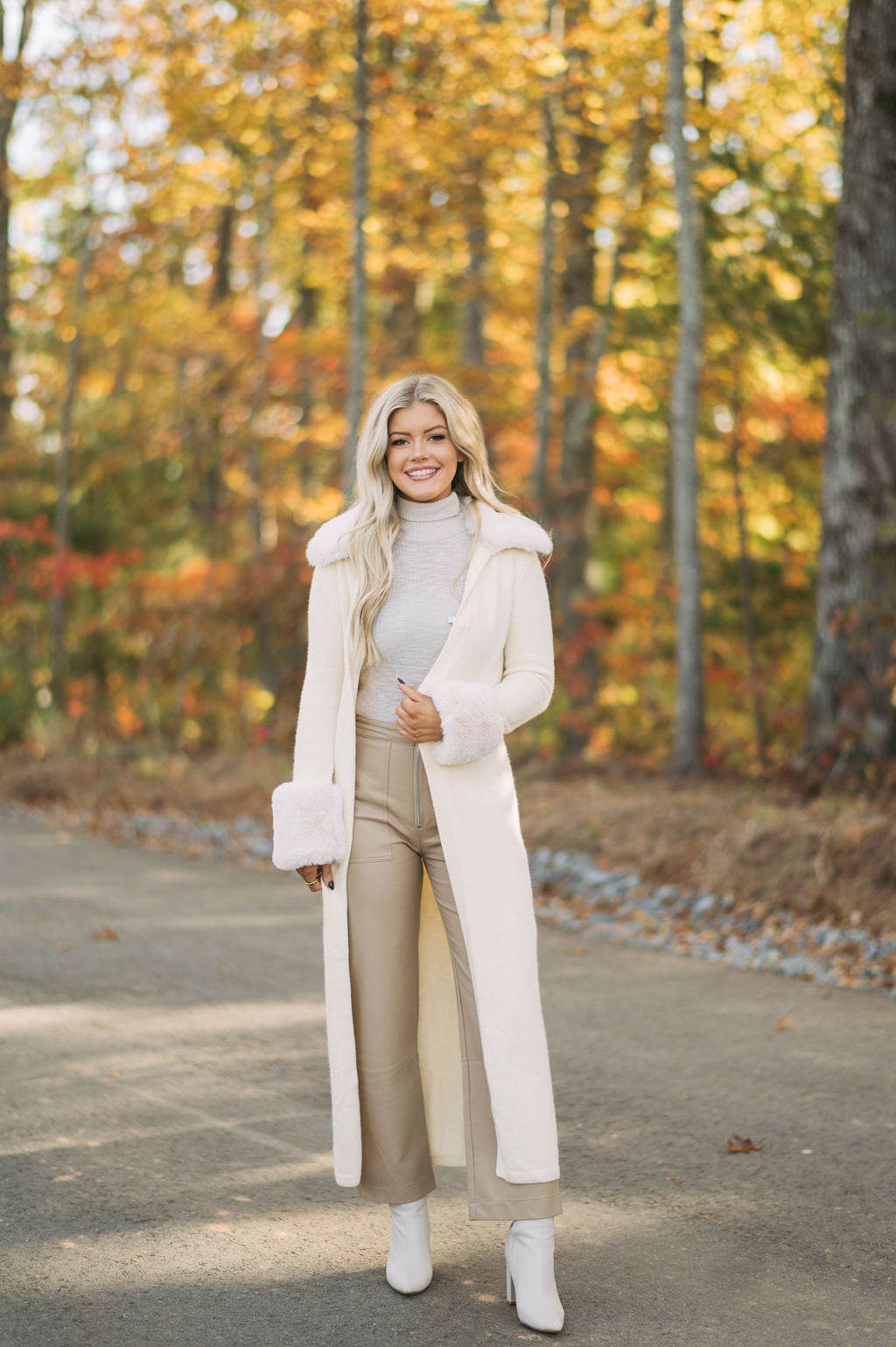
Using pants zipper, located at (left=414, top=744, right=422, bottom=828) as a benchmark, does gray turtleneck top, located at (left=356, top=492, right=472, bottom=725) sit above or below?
above

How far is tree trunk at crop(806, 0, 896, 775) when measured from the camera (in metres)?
10.2

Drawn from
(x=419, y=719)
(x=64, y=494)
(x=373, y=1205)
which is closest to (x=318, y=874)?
(x=419, y=719)

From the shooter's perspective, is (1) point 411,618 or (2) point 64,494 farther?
(2) point 64,494

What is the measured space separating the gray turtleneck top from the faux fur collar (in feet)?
0.26

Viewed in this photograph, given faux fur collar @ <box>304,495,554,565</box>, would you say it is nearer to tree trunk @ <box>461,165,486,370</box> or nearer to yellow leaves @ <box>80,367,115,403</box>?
tree trunk @ <box>461,165,486,370</box>

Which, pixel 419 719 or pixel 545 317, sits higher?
pixel 545 317

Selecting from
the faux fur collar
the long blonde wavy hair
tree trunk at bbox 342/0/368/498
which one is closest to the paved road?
the long blonde wavy hair

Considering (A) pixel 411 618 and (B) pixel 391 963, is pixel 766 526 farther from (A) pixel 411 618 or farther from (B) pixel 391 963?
(B) pixel 391 963

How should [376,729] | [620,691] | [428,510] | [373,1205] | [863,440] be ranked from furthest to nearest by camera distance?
1. [620,691]
2. [863,440]
3. [373,1205]
4. [428,510]
5. [376,729]

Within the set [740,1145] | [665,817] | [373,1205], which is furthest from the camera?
[665,817]

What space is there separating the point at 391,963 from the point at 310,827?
0.40 m

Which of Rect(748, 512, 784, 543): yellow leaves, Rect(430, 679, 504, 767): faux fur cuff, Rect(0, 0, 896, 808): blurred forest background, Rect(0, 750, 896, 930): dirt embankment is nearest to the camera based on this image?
Rect(430, 679, 504, 767): faux fur cuff

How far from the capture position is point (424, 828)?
3432 mm

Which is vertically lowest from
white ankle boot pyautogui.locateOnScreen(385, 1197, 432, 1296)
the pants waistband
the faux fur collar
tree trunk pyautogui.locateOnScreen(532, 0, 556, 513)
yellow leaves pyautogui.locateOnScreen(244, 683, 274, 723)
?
yellow leaves pyautogui.locateOnScreen(244, 683, 274, 723)
